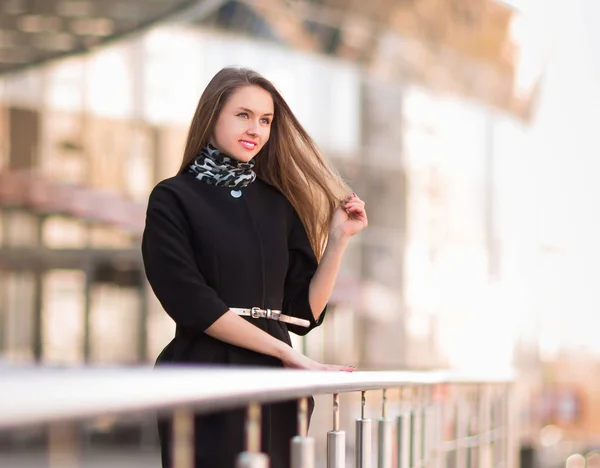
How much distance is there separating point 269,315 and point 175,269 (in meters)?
0.27

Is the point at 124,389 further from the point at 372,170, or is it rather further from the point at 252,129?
the point at 372,170

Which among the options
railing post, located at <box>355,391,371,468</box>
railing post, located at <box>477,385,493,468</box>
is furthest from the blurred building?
railing post, located at <box>355,391,371,468</box>

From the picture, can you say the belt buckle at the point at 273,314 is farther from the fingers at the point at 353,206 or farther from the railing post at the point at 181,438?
the railing post at the point at 181,438

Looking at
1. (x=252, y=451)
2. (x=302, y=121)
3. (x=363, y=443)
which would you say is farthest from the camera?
(x=302, y=121)

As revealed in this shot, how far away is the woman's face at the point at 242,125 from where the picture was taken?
106 inches

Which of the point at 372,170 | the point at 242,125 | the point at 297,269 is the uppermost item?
the point at 372,170

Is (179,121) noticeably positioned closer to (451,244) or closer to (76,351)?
(76,351)

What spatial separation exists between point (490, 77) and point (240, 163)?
21.5m

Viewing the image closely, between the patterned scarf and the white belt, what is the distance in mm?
316

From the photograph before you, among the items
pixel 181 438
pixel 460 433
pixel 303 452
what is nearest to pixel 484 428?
pixel 460 433

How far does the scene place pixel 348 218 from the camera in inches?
113

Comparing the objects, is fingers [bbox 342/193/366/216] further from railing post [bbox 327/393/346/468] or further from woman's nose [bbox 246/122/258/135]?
railing post [bbox 327/393/346/468]

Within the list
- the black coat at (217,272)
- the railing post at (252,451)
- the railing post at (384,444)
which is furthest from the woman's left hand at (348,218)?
the railing post at (252,451)

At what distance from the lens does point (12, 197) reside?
15.3 m
